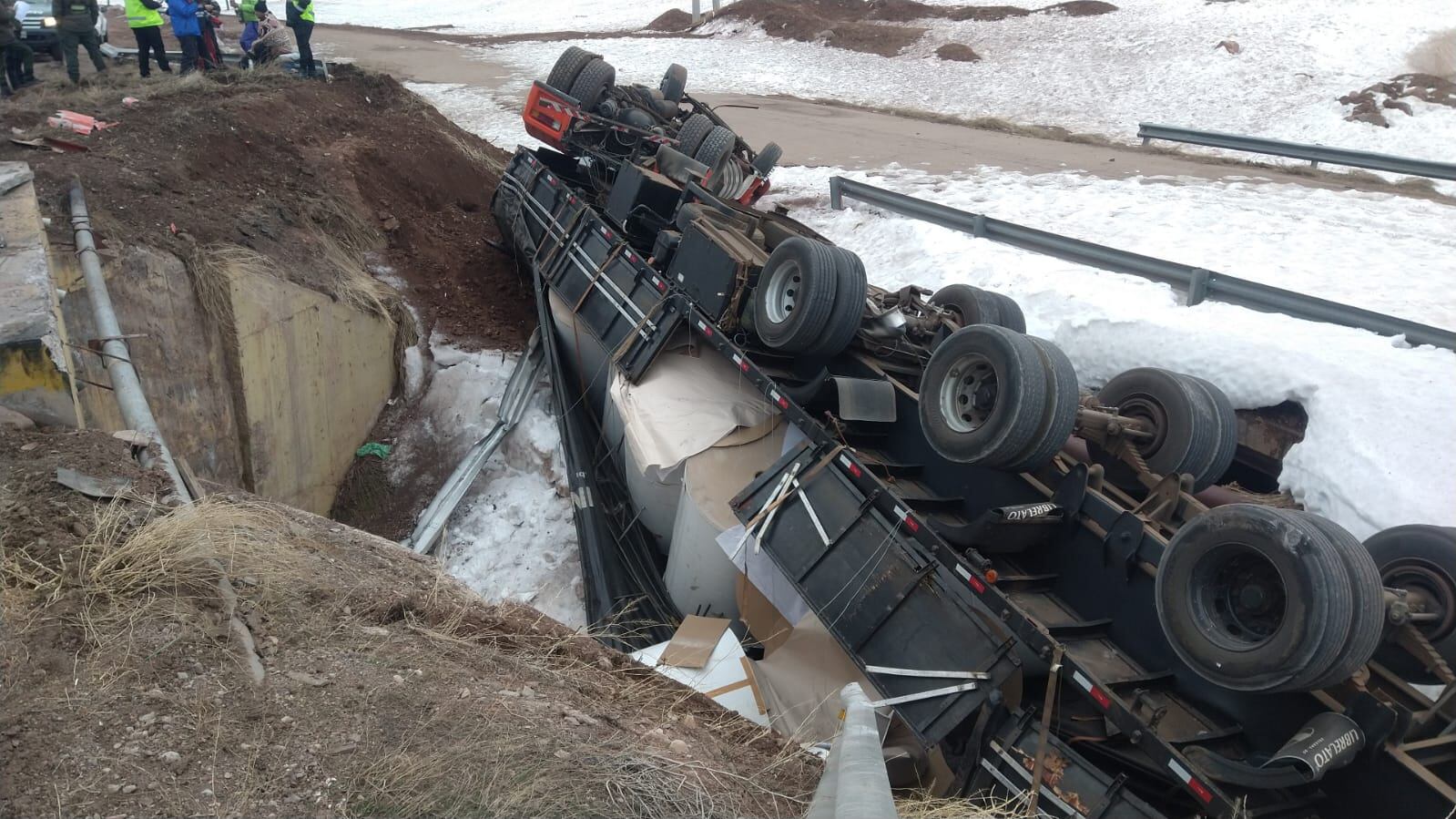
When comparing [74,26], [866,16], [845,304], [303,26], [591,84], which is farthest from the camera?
[866,16]

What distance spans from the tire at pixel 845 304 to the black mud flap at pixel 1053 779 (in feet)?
8.83

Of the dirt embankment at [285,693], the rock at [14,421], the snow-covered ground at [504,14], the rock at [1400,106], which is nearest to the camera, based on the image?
the dirt embankment at [285,693]

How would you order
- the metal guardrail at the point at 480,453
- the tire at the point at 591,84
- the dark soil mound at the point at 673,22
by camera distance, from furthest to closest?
the dark soil mound at the point at 673,22, the tire at the point at 591,84, the metal guardrail at the point at 480,453

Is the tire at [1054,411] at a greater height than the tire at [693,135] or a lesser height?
lesser

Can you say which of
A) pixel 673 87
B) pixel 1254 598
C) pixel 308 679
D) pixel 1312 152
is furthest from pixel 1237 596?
pixel 1312 152

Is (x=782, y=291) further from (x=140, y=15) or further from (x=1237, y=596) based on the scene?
(x=140, y=15)

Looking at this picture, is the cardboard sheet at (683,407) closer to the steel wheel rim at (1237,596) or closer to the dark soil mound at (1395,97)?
the steel wheel rim at (1237,596)

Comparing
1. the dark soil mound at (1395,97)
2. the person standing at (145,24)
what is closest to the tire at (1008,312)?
the person standing at (145,24)

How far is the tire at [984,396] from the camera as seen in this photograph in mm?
4480

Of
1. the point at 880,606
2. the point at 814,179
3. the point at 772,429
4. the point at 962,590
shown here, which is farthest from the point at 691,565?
the point at 814,179

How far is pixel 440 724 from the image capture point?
298 cm

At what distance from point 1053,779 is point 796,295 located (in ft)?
11.3

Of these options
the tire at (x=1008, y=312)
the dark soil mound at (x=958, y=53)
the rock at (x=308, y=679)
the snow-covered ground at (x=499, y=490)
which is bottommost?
the snow-covered ground at (x=499, y=490)

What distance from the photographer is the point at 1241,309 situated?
7488 millimetres
